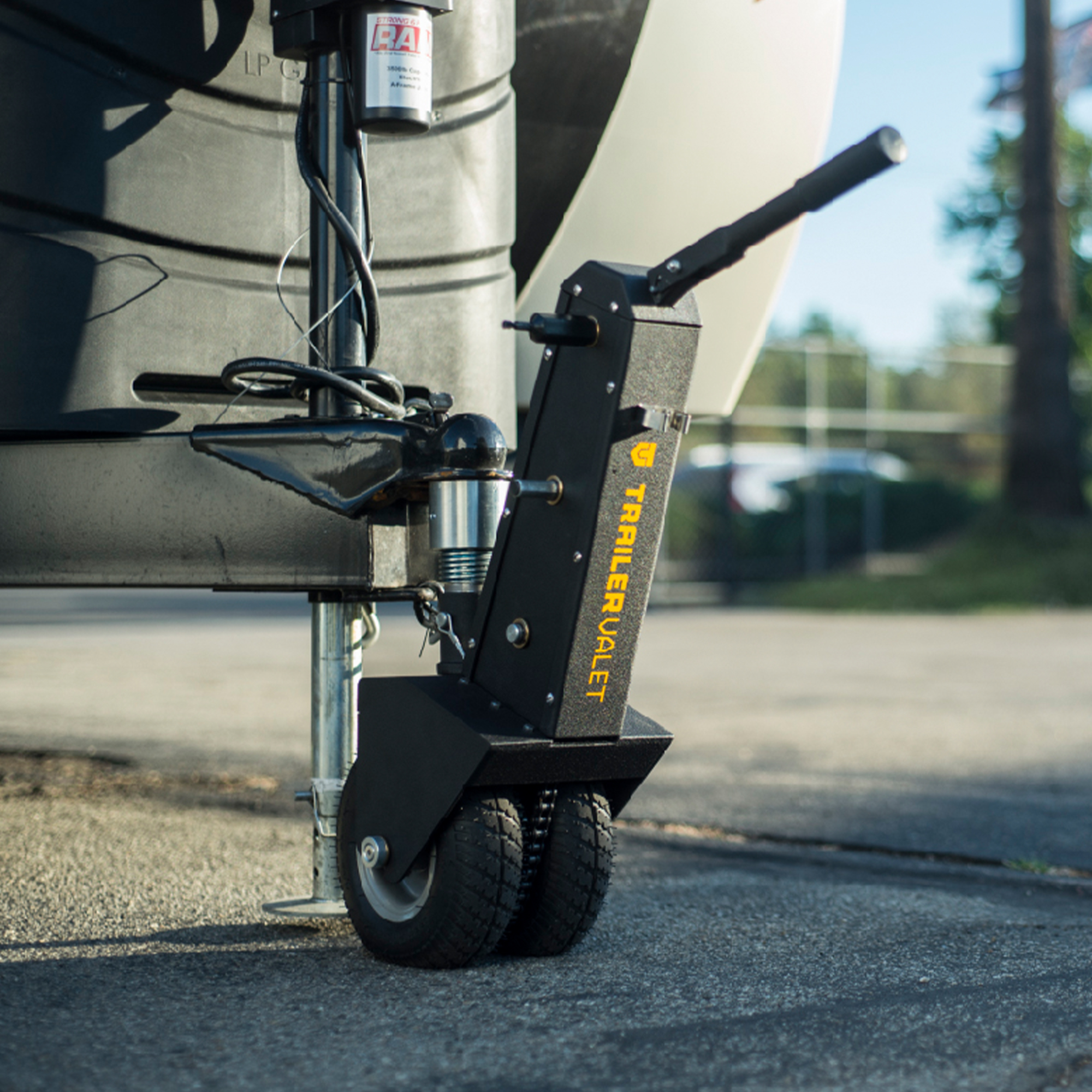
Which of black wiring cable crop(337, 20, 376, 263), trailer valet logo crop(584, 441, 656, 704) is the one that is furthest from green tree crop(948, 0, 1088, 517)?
trailer valet logo crop(584, 441, 656, 704)

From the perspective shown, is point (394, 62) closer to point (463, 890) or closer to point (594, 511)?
→ point (594, 511)

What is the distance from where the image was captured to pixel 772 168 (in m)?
4.23

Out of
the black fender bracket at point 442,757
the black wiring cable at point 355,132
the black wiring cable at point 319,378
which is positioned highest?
the black wiring cable at point 355,132

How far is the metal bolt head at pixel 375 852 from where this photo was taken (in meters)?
2.48

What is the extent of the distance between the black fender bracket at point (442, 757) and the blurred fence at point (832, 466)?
1349cm

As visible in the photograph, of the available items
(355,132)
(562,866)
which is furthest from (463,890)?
(355,132)

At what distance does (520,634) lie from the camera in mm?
2414

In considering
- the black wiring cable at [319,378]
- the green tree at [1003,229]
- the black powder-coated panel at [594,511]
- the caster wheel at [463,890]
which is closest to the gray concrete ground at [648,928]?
the caster wheel at [463,890]

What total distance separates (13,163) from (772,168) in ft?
7.46

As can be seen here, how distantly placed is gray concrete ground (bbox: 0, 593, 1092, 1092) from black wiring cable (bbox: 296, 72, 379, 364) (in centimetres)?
116

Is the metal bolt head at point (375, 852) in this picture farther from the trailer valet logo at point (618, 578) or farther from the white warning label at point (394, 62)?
the white warning label at point (394, 62)

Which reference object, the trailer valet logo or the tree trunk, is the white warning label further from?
the tree trunk

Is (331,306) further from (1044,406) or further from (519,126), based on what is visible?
(1044,406)

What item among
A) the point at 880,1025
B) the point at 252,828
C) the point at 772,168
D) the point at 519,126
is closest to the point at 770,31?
the point at 772,168
